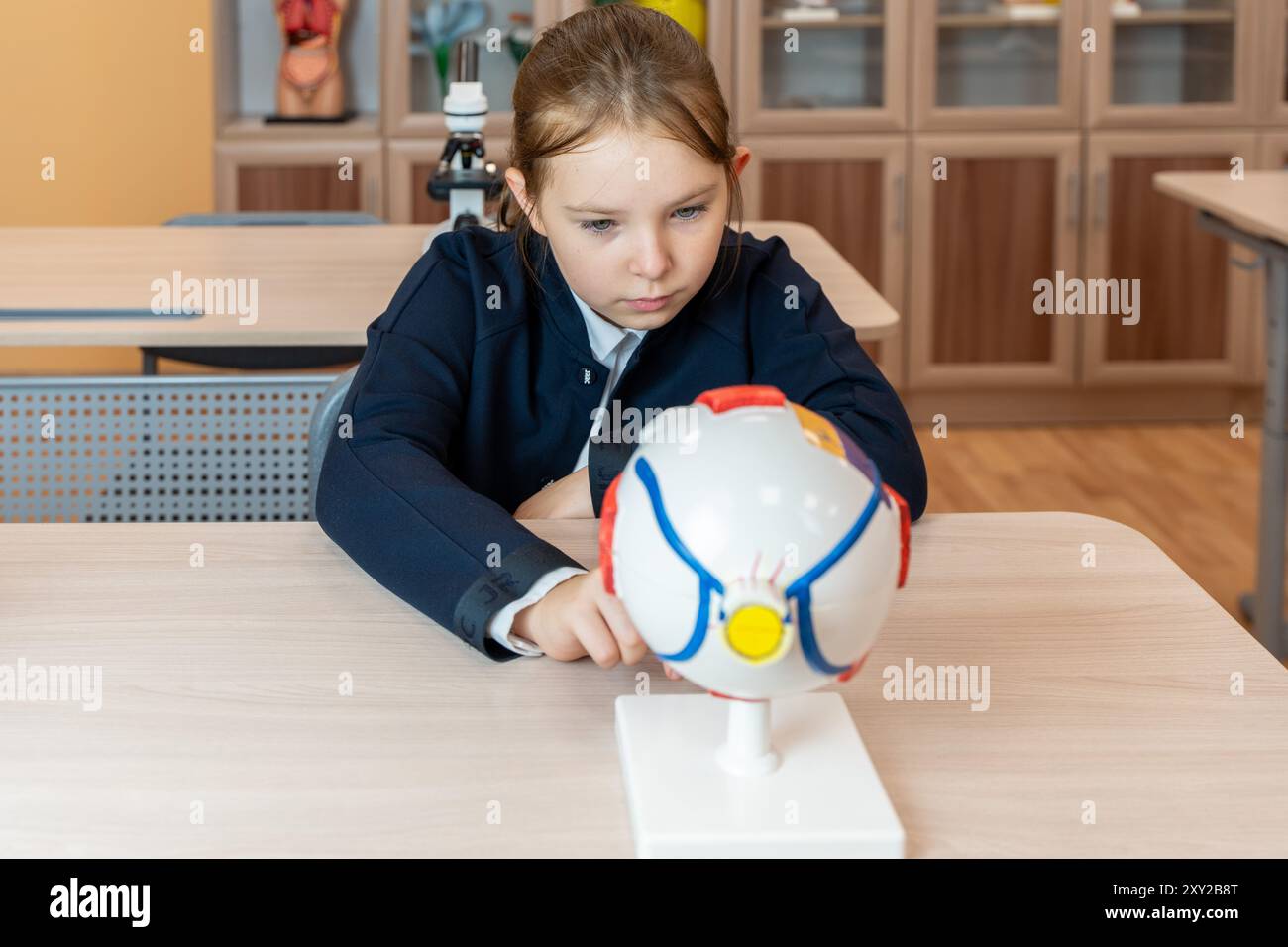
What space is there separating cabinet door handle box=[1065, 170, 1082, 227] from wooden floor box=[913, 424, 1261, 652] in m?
0.51

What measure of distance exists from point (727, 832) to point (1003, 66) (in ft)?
11.3

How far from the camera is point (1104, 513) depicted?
3.22 meters

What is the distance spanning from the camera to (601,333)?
1265 mm

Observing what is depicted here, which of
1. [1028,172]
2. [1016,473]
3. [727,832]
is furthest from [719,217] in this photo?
[1028,172]

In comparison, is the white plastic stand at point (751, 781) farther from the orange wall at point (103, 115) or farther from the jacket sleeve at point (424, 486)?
the orange wall at point (103, 115)

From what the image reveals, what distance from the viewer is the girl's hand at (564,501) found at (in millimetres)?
1175

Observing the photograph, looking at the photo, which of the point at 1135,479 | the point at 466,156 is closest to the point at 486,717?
the point at 466,156

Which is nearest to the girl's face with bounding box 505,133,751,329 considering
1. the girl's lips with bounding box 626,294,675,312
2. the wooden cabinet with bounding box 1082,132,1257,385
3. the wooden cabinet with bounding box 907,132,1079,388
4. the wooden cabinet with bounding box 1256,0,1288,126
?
the girl's lips with bounding box 626,294,675,312

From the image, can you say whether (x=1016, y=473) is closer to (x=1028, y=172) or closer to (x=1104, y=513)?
Answer: (x=1104, y=513)

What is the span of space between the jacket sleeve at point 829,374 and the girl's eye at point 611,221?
19 centimetres

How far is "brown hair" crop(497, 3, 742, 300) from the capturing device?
3.51 ft

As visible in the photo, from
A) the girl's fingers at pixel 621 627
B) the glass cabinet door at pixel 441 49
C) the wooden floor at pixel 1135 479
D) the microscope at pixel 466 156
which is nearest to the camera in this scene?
the girl's fingers at pixel 621 627

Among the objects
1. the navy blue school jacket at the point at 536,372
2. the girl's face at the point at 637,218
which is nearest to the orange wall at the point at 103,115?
the navy blue school jacket at the point at 536,372

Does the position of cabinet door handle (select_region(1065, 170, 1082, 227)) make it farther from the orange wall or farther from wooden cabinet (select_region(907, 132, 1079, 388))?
the orange wall
